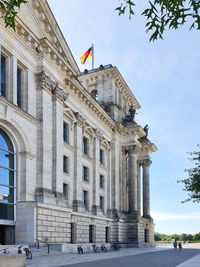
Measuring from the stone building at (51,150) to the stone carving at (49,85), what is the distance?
0.09m

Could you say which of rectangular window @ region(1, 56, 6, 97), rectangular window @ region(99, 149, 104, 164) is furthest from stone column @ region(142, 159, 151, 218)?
rectangular window @ region(1, 56, 6, 97)

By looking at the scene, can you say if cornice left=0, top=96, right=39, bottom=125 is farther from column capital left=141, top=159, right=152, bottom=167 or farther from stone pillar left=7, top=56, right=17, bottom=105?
column capital left=141, top=159, right=152, bottom=167

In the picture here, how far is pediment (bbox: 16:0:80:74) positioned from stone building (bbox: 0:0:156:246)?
0.29 ft

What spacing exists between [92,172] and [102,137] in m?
5.83

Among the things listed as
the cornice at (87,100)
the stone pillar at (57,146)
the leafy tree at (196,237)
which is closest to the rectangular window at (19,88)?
the stone pillar at (57,146)

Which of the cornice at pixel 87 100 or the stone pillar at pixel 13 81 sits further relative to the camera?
the cornice at pixel 87 100

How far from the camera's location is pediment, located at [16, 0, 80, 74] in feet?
100

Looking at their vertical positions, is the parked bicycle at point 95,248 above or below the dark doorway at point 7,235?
below

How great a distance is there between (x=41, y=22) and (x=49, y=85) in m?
6.62

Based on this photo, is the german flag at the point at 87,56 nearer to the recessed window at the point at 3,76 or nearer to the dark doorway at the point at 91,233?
the dark doorway at the point at 91,233

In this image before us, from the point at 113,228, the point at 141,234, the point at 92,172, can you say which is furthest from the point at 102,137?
the point at 141,234

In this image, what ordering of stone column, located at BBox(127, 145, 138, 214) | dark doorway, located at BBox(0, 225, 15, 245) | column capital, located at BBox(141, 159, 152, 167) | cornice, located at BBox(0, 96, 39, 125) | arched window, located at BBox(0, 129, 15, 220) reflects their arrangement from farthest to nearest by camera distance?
column capital, located at BBox(141, 159, 152, 167)
stone column, located at BBox(127, 145, 138, 214)
dark doorway, located at BBox(0, 225, 15, 245)
arched window, located at BBox(0, 129, 15, 220)
cornice, located at BBox(0, 96, 39, 125)

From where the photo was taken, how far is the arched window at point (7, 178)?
2567 cm

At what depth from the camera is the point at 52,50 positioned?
3173 centimetres
